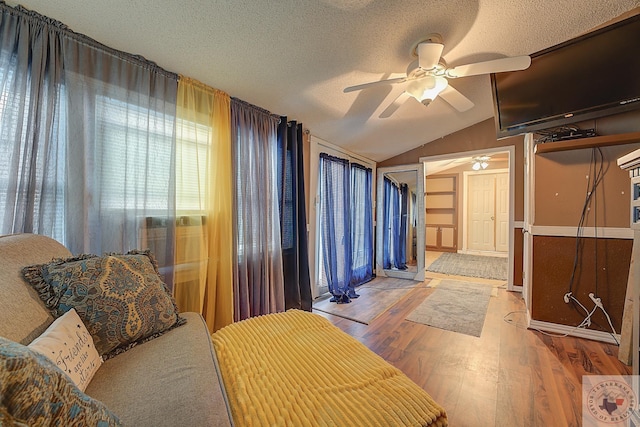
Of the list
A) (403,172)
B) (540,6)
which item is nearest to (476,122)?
(403,172)

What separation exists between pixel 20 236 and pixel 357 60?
83.7 inches

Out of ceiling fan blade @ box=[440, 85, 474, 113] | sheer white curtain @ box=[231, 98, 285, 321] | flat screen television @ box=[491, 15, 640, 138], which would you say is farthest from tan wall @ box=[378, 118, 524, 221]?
sheer white curtain @ box=[231, 98, 285, 321]

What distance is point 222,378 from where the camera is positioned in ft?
2.84

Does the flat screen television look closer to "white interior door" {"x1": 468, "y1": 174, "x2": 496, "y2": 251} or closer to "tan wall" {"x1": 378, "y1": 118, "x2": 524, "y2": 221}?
"tan wall" {"x1": 378, "y1": 118, "x2": 524, "y2": 221}

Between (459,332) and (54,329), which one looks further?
(459,332)

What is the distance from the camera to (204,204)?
6.23 ft

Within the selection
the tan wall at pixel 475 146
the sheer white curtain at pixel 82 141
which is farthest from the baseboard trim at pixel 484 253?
the sheer white curtain at pixel 82 141

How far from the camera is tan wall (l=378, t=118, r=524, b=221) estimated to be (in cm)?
348

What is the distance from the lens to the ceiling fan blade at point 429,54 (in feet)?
5.06

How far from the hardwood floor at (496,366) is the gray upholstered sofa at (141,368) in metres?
1.30

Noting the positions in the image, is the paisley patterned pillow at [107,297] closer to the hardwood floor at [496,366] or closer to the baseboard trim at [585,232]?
the hardwood floor at [496,366]

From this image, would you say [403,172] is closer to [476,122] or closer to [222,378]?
[476,122]

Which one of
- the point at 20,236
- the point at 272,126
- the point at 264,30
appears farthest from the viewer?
the point at 272,126

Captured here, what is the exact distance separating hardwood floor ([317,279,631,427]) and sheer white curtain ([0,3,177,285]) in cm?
186
